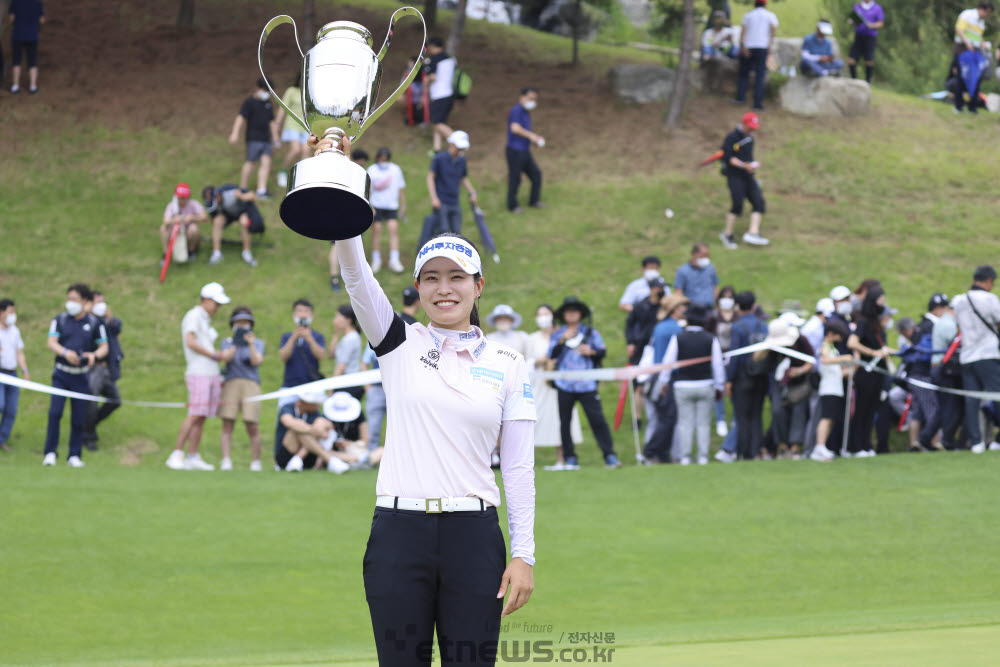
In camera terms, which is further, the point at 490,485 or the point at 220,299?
the point at 220,299

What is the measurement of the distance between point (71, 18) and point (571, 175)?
13.5 meters

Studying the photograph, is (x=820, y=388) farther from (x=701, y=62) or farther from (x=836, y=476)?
(x=701, y=62)

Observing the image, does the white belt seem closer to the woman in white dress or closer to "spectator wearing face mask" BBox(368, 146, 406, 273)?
the woman in white dress

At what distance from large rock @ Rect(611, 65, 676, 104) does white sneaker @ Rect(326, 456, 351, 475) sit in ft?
51.5

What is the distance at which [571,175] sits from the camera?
80.4 ft

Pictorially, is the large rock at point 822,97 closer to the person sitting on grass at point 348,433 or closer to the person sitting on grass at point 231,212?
the person sitting on grass at point 231,212

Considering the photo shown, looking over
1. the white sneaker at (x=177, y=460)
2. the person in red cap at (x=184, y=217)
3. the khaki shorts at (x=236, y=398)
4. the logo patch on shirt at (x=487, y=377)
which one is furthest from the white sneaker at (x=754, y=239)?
the logo patch on shirt at (x=487, y=377)

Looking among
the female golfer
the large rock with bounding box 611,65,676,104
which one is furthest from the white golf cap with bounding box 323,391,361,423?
the large rock with bounding box 611,65,676,104

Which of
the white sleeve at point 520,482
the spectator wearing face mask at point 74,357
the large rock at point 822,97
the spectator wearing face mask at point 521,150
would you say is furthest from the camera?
the large rock at point 822,97

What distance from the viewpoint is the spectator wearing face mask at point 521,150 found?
2144cm

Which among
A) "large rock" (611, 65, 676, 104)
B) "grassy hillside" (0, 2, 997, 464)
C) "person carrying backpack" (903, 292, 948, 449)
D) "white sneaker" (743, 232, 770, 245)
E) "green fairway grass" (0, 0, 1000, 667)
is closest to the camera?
"green fairway grass" (0, 0, 1000, 667)

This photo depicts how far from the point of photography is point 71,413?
1416 centimetres

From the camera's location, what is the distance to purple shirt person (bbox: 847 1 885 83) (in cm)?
2736

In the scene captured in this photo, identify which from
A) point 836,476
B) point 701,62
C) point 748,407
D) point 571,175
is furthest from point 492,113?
point 836,476
